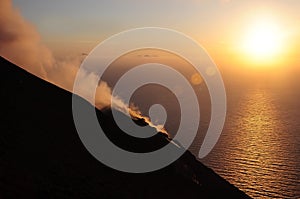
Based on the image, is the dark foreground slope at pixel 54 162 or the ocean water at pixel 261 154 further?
the ocean water at pixel 261 154

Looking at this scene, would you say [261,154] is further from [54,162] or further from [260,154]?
[54,162]

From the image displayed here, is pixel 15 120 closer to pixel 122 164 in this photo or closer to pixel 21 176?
pixel 21 176

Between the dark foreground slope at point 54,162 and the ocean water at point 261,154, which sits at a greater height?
the ocean water at point 261,154

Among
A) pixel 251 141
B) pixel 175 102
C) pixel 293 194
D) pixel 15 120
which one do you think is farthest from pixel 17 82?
pixel 175 102

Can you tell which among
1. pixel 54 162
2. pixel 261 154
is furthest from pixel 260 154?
pixel 54 162

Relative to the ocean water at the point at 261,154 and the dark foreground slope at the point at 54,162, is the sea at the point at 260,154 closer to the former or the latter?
the ocean water at the point at 261,154

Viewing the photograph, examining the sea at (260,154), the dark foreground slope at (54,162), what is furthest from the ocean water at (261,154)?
the dark foreground slope at (54,162)
